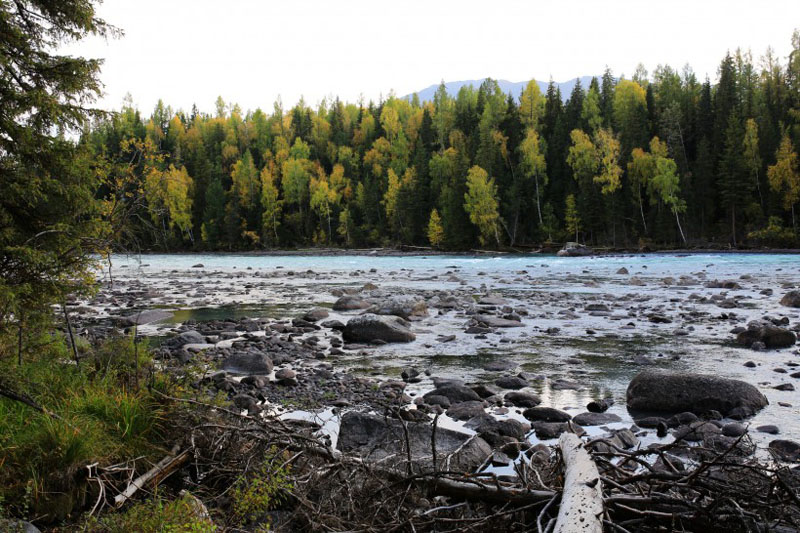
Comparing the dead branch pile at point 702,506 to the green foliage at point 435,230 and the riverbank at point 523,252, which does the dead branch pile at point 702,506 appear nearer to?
the riverbank at point 523,252

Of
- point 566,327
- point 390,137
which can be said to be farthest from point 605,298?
point 390,137

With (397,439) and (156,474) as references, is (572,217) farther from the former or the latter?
(156,474)

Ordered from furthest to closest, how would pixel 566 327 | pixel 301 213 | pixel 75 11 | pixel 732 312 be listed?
pixel 301 213
pixel 732 312
pixel 566 327
pixel 75 11

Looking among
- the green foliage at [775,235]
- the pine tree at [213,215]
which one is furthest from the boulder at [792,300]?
the pine tree at [213,215]

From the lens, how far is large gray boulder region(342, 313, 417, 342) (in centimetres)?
1121

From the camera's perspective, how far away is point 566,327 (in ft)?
40.8

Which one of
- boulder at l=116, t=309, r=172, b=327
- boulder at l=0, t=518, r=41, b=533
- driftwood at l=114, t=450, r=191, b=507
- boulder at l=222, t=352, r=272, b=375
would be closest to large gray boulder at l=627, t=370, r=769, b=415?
driftwood at l=114, t=450, r=191, b=507

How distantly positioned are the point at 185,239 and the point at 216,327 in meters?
81.0

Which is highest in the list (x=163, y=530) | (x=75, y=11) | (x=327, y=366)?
(x=75, y=11)

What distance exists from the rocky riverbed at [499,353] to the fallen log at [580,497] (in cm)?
136

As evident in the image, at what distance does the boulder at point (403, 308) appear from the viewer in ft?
46.5

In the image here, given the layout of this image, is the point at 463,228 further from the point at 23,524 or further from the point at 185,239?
the point at 23,524

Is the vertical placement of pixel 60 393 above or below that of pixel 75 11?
below

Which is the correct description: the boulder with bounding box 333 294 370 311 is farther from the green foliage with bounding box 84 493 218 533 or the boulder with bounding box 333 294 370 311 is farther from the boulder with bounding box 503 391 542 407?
the green foliage with bounding box 84 493 218 533
